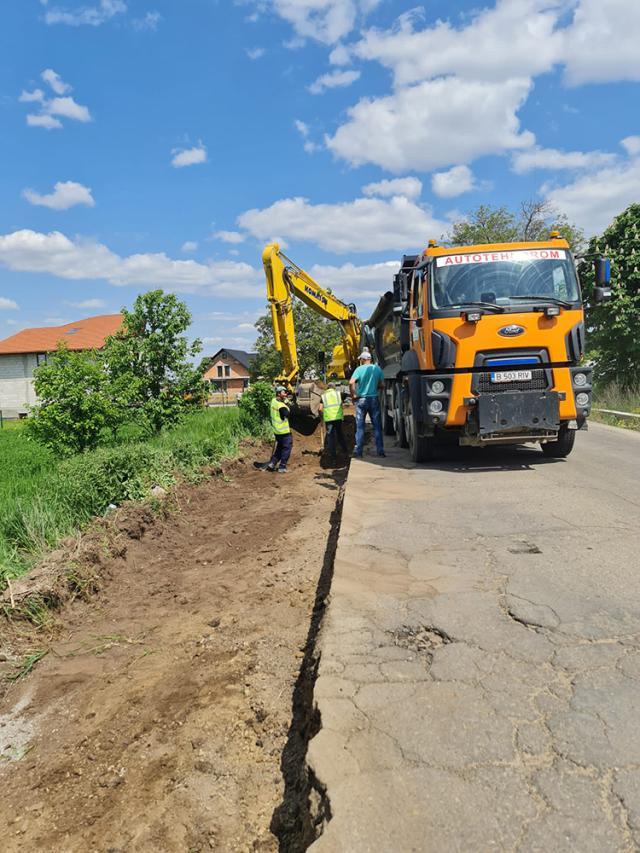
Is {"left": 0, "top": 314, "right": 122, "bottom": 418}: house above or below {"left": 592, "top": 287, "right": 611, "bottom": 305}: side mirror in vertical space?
above

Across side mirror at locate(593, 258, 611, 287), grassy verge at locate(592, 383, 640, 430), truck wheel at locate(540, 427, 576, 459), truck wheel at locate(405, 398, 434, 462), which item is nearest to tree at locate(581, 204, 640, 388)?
grassy verge at locate(592, 383, 640, 430)

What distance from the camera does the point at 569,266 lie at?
26.8ft

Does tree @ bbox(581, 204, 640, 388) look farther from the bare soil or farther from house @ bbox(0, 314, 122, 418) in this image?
house @ bbox(0, 314, 122, 418)

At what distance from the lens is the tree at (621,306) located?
806 inches

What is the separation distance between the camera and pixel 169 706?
325 centimetres

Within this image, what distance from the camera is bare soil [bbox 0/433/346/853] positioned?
7.98 feet

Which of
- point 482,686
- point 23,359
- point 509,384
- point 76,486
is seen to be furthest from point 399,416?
point 23,359

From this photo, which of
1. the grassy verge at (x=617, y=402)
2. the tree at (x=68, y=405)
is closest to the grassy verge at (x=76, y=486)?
the tree at (x=68, y=405)

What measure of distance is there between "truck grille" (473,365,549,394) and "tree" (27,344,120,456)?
7.16 meters

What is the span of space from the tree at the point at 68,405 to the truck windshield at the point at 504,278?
22.4ft

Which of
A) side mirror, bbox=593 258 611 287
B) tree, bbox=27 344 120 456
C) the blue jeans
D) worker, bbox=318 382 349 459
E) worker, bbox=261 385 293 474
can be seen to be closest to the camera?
side mirror, bbox=593 258 611 287

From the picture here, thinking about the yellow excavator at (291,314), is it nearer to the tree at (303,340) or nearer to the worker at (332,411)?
the worker at (332,411)

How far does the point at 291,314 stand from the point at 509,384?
22.8ft

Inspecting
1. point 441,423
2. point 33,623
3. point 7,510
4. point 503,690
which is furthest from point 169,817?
point 441,423
